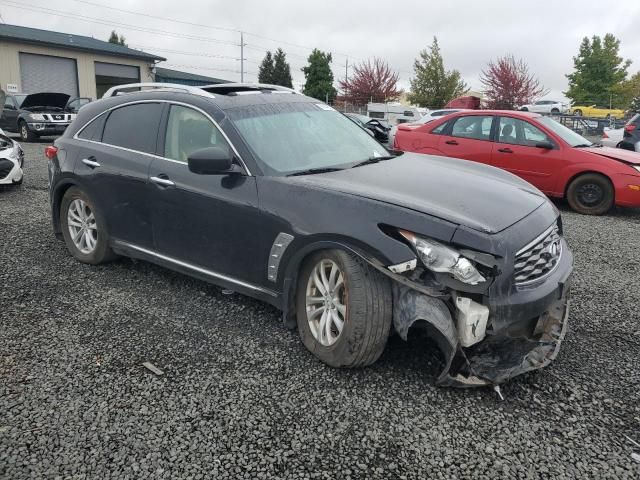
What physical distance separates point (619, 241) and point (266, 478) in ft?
18.1

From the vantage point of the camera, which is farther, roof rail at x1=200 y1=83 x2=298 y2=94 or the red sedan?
the red sedan

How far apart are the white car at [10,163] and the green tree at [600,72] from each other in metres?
42.7

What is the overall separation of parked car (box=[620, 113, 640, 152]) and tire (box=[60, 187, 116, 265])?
9.64m

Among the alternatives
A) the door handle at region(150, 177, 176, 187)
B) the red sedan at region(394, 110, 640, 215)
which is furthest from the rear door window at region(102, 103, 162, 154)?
the red sedan at region(394, 110, 640, 215)

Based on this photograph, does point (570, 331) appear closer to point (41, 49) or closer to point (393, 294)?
point (393, 294)

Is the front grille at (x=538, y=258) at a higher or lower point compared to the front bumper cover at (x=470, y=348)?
higher

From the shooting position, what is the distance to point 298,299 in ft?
10.4

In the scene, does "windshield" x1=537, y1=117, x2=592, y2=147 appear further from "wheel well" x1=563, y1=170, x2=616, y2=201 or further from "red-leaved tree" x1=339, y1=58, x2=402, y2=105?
"red-leaved tree" x1=339, y1=58, x2=402, y2=105

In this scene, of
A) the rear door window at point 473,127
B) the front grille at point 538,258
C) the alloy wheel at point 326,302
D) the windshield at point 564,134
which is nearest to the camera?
the front grille at point 538,258

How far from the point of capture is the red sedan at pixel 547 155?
7.48 metres

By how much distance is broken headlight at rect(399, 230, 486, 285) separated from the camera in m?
2.58

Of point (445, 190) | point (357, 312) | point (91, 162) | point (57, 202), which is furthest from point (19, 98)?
point (357, 312)

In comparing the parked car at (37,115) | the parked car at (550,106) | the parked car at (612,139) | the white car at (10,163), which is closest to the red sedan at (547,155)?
the parked car at (612,139)

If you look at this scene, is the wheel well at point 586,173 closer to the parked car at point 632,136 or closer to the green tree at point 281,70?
the parked car at point 632,136
